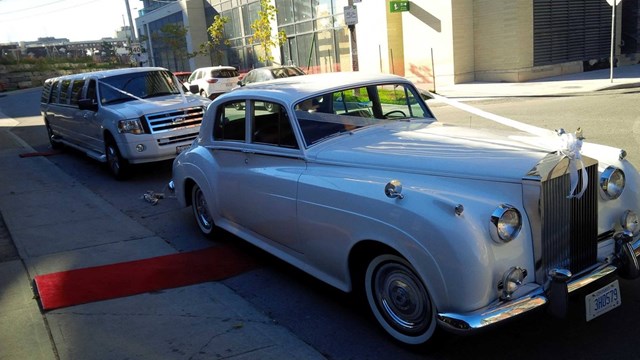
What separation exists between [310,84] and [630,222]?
8.96ft

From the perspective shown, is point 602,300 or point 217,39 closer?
point 602,300

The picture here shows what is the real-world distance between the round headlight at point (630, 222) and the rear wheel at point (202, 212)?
380cm

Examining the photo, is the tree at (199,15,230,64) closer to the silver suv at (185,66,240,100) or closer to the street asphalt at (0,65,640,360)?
the silver suv at (185,66,240,100)

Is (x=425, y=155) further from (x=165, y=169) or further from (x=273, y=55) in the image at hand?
(x=273, y=55)

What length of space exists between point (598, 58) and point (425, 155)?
941 inches

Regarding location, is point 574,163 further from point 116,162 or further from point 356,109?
point 116,162

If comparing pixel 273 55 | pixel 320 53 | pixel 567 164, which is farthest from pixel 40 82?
pixel 567 164

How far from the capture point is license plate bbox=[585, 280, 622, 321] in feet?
10.0

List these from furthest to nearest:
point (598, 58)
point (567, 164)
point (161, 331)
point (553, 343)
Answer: point (598, 58), point (161, 331), point (553, 343), point (567, 164)

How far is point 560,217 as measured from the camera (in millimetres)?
3121

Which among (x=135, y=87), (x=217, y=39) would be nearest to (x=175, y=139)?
(x=135, y=87)

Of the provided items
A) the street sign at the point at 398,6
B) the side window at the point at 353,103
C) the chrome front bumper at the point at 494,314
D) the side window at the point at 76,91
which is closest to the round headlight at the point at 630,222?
the chrome front bumper at the point at 494,314

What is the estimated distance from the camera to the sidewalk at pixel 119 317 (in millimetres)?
3621

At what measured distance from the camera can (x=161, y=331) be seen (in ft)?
12.8
